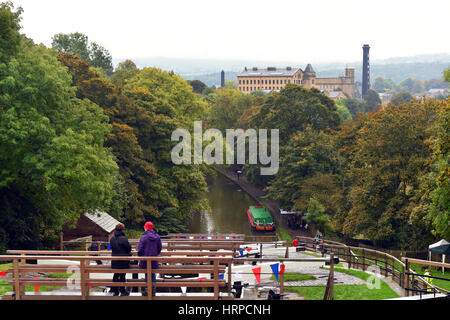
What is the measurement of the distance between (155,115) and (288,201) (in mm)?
15348

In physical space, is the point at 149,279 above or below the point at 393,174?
above

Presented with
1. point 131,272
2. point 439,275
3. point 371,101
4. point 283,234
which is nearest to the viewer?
point 131,272

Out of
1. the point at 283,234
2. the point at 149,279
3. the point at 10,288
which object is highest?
the point at 149,279

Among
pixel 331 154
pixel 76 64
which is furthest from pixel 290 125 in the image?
pixel 76 64

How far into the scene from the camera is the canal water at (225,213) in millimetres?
52500

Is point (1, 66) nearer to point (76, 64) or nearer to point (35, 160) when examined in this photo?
point (35, 160)

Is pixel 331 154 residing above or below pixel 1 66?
below

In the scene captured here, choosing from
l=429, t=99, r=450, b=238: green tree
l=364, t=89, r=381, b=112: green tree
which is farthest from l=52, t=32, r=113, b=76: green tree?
l=364, t=89, r=381, b=112: green tree

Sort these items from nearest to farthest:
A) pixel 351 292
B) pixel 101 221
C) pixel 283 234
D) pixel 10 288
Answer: pixel 10 288, pixel 351 292, pixel 101 221, pixel 283 234

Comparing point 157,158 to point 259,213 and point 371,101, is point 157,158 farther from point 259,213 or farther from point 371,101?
point 371,101

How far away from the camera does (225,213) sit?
196 feet

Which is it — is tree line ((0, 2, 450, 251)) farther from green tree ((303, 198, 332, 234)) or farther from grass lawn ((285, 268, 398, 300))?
grass lawn ((285, 268, 398, 300))

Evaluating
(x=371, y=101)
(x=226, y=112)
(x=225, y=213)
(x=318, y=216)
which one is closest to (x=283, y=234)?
(x=318, y=216)

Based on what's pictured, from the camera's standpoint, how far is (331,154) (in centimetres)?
5216
